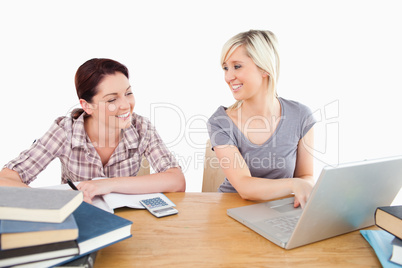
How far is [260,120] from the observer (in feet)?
5.56

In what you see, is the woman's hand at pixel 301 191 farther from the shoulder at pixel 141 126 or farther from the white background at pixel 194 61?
the white background at pixel 194 61

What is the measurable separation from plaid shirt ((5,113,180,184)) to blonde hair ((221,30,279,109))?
0.59 m

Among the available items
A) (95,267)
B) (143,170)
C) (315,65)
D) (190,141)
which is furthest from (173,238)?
(315,65)

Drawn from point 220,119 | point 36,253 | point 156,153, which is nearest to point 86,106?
point 156,153

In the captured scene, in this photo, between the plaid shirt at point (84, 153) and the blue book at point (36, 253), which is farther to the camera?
the plaid shirt at point (84, 153)

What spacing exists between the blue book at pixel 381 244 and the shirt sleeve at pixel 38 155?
136 cm

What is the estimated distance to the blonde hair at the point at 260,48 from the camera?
156cm

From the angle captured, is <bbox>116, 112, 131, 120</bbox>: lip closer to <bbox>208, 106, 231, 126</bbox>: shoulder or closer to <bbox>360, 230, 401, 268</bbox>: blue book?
<bbox>208, 106, 231, 126</bbox>: shoulder

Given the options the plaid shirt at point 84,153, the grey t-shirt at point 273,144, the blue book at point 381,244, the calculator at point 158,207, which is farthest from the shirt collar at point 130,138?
the blue book at point 381,244

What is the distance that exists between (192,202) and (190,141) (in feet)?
5.68

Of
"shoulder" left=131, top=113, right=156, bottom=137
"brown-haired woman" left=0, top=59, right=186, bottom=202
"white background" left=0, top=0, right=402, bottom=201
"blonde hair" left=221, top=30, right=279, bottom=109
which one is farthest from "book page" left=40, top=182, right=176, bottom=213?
"white background" left=0, top=0, right=402, bottom=201

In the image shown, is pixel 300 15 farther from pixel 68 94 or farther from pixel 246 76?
pixel 68 94

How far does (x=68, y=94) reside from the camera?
8.85 feet

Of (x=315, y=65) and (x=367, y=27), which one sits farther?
(x=315, y=65)
